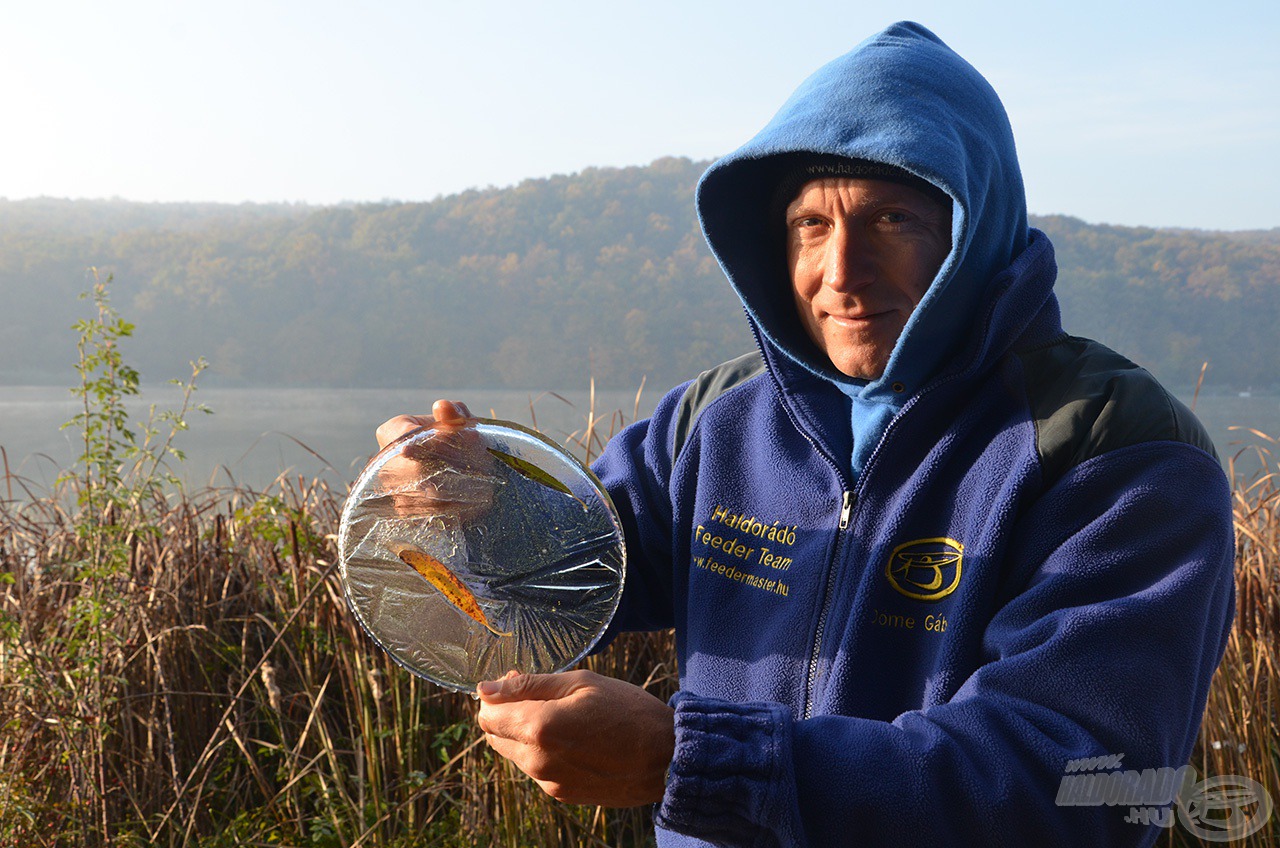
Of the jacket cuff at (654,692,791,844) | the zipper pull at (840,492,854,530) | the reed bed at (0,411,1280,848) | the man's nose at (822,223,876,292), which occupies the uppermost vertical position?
the man's nose at (822,223,876,292)

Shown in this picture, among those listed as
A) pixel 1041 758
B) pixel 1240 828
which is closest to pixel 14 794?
pixel 1041 758

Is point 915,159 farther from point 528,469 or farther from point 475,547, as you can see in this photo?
point 475,547

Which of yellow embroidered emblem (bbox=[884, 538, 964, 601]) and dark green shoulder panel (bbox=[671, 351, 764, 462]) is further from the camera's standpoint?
dark green shoulder panel (bbox=[671, 351, 764, 462])

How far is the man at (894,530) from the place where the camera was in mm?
1114

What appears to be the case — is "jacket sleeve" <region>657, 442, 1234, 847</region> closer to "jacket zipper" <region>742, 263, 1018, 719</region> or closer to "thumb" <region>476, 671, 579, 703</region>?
"thumb" <region>476, 671, 579, 703</region>

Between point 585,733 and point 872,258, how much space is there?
828 mm

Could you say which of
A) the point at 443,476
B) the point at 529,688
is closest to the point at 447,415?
the point at 443,476

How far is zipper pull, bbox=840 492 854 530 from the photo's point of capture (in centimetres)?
153

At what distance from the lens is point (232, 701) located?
9.77 feet

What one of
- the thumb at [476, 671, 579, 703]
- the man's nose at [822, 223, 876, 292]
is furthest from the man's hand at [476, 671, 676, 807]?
the man's nose at [822, 223, 876, 292]

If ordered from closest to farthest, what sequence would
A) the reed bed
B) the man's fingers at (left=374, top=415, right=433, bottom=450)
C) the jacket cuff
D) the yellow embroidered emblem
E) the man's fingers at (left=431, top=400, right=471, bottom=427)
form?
the jacket cuff < the yellow embroidered emblem < the man's fingers at (left=431, top=400, right=471, bottom=427) < the man's fingers at (left=374, top=415, right=433, bottom=450) < the reed bed

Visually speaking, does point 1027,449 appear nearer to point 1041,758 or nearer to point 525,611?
point 1041,758

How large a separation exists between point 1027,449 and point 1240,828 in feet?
6.22

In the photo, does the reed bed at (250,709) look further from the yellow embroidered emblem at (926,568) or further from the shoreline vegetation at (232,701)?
the yellow embroidered emblem at (926,568)
